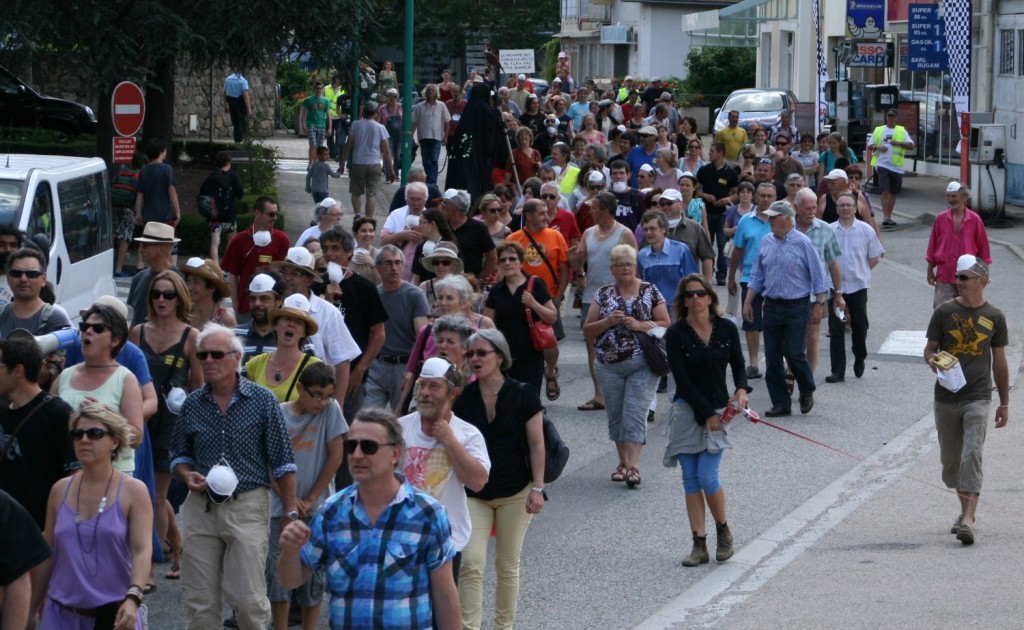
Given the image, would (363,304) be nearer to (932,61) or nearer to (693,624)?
(693,624)

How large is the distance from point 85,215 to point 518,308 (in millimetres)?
4537

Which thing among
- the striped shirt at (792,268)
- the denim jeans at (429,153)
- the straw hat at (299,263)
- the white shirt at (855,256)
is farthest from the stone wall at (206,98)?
the straw hat at (299,263)

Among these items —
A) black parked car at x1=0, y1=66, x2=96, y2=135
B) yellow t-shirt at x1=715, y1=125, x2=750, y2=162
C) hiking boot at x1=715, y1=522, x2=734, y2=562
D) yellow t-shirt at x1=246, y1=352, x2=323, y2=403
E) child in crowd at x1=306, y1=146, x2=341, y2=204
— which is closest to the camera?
yellow t-shirt at x1=246, y1=352, x2=323, y2=403

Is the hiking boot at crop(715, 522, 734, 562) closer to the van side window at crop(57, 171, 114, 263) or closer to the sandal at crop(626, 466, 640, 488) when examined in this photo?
the sandal at crop(626, 466, 640, 488)

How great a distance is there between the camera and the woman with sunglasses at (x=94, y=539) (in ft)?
19.4

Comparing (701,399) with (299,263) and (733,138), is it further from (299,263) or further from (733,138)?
(733,138)

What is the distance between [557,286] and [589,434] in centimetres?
135

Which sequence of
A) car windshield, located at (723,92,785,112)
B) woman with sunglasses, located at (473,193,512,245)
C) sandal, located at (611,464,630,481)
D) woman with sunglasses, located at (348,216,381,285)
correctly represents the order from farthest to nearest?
car windshield, located at (723,92,785,112)
woman with sunglasses, located at (473,193,512,245)
woman with sunglasses, located at (348,216,381,285)
sandal, located at (611,464,630,481)

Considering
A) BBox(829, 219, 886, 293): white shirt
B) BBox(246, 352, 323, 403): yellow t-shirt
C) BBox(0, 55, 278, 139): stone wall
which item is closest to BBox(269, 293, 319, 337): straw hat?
BBox(246, 352, 323, 403): yellow t-shirt

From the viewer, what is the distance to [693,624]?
7750mm

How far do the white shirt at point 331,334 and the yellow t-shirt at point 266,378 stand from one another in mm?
949

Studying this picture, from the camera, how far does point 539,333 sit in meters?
10.4

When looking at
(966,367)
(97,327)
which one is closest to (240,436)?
(97,327)

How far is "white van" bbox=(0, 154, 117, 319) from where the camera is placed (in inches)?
482
